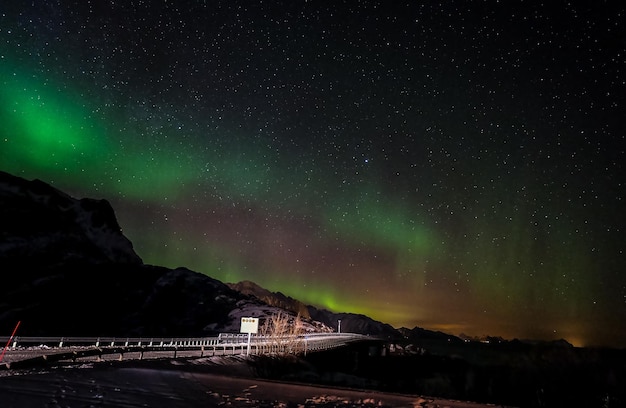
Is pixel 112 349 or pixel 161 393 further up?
pixel 112 349

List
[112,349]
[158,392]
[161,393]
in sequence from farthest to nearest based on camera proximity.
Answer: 1. [112,349]
2. [158,392]
3. [161,393]

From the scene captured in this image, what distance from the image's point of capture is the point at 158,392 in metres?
13.7

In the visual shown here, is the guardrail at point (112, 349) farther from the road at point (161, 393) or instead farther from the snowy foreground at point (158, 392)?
the road at point (161, 393)

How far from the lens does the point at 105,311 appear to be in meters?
188

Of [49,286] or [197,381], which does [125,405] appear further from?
[49,286]

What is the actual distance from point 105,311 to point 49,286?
23622 millimetres

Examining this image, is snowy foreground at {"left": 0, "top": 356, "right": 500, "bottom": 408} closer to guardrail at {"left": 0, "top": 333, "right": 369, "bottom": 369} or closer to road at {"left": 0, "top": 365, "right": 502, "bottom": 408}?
road at {"left": 0, "top": 365, "right": 502, "bottom": 408}

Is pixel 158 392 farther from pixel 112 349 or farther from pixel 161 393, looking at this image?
pixel 112 349

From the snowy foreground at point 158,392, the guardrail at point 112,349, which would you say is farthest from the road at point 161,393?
the guardrail at point 112,349

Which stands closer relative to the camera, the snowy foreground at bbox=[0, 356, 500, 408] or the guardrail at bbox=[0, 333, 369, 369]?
the snowy foreground at bbox=[0, 356, 500, 408]

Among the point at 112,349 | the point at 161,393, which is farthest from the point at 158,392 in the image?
the point at 112,349

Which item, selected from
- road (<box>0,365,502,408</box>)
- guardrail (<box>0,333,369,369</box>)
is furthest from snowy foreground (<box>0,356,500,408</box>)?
guardrail (<box>0,333,369,369</box>)

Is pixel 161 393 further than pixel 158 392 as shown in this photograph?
No

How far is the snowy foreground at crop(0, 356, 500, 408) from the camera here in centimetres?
1141
